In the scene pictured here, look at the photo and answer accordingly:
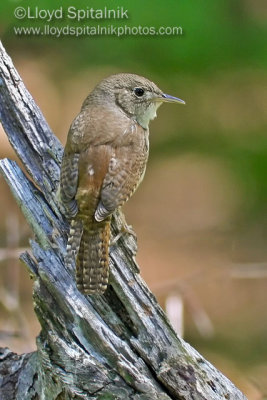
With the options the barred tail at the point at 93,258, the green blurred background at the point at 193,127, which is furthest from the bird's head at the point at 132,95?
the green blurred background at the point at 193,127

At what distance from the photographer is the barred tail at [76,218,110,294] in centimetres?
328

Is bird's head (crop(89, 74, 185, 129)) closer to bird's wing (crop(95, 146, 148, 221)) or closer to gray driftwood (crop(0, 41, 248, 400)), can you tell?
bird's wing (crop(95, 146, 148, 221))

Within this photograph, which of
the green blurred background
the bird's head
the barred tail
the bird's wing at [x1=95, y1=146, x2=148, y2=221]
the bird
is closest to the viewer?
the barred tail

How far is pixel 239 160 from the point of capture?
22.5ft

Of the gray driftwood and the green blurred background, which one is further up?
the green blurred background

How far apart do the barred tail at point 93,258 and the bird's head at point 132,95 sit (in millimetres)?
770

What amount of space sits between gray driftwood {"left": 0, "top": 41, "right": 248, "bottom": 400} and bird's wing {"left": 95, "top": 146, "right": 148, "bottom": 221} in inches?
5.8

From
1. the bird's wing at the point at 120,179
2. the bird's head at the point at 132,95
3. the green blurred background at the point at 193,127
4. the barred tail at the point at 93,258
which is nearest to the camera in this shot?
the barred tail at the point at 93,258

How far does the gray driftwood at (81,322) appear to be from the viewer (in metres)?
3.29

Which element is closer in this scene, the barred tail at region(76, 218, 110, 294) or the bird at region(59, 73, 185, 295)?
the barred tail at region(76, 218, 110, 294)

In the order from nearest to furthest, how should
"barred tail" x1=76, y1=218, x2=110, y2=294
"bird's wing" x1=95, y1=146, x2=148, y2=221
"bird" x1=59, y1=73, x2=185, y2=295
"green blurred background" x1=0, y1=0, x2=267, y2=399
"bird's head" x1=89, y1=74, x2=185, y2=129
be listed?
"barred tail" x1=76, y1=218, x2=110, y2=294 → "bird" x1=59, y1=73, x2=185, y2=295 → "bird's wing" x1=95, y1=146, x2=148, y2=221 → "bird's head" x1=89, y1=74, x2=185, y2=129 → "green blurred background" x1=0, y1=0, x2=267, y2=399

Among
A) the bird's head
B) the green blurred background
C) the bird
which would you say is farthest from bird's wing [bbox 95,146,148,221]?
the green blurred background

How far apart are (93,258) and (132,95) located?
1.03 meters

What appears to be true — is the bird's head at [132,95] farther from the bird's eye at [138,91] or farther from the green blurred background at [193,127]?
the green blurred background at [193,127]
